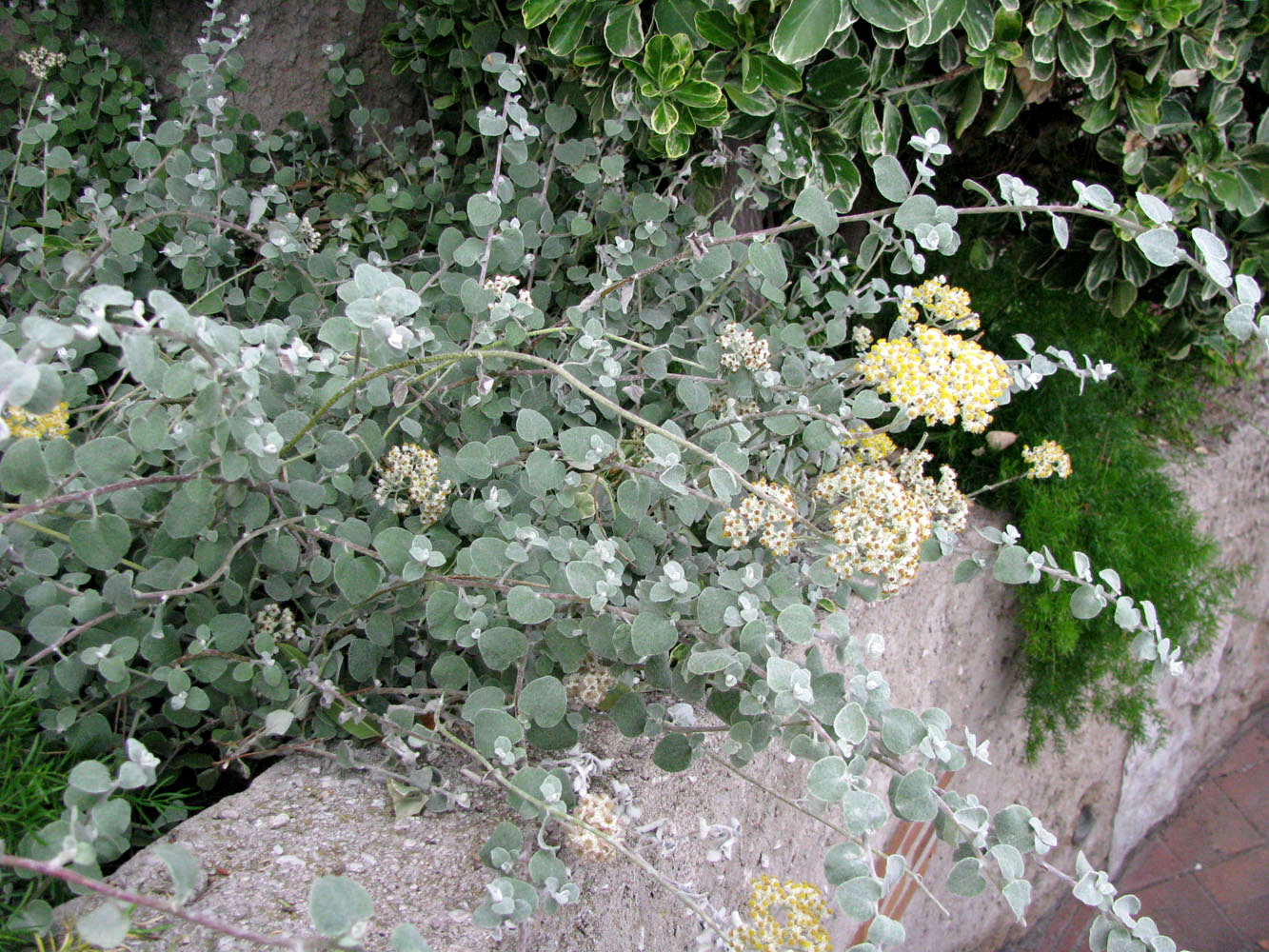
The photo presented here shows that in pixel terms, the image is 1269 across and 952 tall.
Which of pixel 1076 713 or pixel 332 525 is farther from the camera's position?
pixel 1076 713

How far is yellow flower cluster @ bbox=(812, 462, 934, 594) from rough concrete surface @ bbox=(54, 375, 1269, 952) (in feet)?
1.38

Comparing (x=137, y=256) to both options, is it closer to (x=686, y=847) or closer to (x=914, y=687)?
(x=686, y=847)

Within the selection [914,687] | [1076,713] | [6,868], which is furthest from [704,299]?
[1076,713]

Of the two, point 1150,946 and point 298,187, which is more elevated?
point 1150,946

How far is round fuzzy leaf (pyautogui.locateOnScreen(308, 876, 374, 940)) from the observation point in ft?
2.17

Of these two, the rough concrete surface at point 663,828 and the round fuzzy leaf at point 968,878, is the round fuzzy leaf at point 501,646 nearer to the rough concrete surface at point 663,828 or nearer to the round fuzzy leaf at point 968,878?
the rough concrete surface at point 663,828

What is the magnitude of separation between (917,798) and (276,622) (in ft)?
2.75

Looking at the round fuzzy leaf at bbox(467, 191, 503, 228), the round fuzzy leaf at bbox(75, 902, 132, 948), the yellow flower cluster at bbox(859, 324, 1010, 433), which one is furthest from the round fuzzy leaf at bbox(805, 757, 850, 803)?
the round fuzzy leaf at bbox(467, 191, 503, 228)

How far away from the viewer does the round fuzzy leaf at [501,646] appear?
1.05 meters

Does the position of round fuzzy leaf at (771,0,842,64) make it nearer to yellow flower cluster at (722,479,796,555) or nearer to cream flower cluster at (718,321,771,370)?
cream flower cluster at (718,321,771,370)

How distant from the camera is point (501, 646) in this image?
1.05 meters

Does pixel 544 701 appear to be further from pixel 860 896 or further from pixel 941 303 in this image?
pixel 941 303

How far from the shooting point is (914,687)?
5.83 feet

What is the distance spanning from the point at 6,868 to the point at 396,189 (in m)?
1.33
